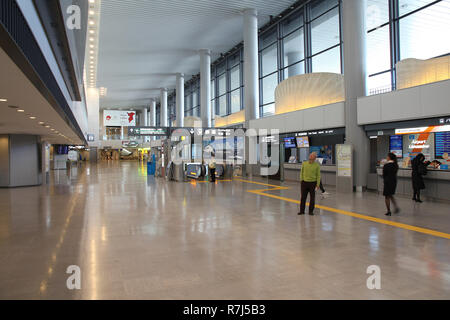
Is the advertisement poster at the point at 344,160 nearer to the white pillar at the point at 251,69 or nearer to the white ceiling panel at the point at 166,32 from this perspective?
the white pillar at the point at 251,69

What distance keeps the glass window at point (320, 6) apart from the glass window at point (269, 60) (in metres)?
4.14

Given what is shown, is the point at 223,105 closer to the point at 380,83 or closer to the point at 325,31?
the point at 325,31

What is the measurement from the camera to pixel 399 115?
11.0m

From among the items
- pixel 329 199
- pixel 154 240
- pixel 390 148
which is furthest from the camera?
pixel 390 148

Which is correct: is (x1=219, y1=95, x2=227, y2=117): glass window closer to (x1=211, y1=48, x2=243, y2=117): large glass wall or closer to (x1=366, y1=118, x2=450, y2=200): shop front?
(x1=211, y1=48, x2=243, y2=117): large glass wall

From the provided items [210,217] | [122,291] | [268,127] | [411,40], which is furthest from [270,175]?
[122,291]

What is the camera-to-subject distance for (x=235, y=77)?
28188 millimetres

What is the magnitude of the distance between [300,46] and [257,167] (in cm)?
843

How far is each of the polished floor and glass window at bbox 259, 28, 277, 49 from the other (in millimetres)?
17157

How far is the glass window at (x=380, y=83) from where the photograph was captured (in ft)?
46.5

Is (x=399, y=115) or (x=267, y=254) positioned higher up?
(x=399, y=115)

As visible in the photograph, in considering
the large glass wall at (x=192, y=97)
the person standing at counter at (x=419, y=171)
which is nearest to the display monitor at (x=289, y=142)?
the person standing at counter at (x=419, y=171)

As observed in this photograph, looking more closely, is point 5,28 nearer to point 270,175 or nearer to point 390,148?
point 390,148

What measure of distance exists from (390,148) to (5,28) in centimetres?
1299
